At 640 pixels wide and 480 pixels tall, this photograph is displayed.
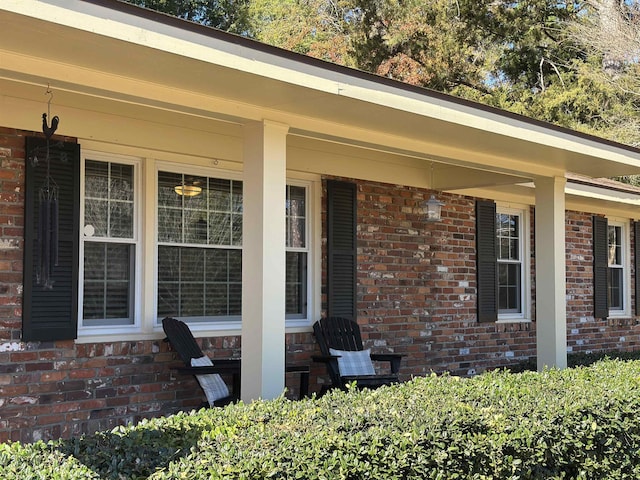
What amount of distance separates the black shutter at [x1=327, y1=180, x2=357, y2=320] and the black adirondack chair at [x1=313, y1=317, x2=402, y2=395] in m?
0.19

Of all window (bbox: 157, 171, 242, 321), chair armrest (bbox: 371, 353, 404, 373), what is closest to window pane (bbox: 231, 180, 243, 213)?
window (bbox: 157, 171, 242, 321)

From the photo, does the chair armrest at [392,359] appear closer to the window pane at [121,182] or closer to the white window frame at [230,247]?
the white window frame at [230,247]

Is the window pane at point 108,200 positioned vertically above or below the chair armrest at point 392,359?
above

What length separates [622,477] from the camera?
15.4 ft

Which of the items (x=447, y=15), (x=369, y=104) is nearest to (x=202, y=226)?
(x=369, y=104)

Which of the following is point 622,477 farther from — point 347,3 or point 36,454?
point 347,3

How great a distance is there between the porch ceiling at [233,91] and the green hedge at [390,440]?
6.46ft

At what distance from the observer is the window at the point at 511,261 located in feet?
34.1

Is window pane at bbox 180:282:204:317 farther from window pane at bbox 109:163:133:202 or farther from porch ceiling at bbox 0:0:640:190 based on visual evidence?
porch ceiling at bbox 0:0:640:190

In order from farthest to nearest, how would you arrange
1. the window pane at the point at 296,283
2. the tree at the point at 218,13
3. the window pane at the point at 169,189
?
the tree at the point at 218,13, the window pane at the point at 296,283, the window pane at the point at 169,189

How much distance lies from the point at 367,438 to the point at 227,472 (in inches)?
30.1

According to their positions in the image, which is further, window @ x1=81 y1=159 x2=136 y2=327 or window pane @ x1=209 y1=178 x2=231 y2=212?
window pane @ x1=209 y1=178 x2=231 y2=212

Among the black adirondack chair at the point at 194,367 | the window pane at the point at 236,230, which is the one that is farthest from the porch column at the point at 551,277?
the window pane at the point at 236,230

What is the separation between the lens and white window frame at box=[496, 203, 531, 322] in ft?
34.1
